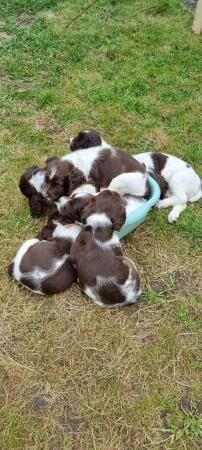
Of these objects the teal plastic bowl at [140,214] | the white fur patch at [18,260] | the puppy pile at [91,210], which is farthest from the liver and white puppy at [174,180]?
the white fur patch at [18,260]

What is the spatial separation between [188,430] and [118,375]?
0.64 m

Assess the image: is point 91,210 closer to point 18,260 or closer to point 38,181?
point 18,260

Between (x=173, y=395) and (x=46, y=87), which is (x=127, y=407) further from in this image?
(x=46, y=87)

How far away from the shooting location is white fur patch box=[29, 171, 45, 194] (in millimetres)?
4828

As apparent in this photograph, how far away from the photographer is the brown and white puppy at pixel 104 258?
4.00 metres

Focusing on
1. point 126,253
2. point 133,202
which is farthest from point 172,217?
point 126,253

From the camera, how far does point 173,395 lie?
3.78 metres

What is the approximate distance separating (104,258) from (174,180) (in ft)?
4.86

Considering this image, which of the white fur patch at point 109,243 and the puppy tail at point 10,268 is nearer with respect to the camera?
the white fur patch at point 109,243

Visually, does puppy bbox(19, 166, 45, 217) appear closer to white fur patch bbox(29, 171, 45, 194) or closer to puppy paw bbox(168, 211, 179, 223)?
white fur patch bbox(29, 171, 45, 194)

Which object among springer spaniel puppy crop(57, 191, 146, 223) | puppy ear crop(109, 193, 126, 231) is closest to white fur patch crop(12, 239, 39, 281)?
springer spaniel puppy crop(57, 191, 146, 223)

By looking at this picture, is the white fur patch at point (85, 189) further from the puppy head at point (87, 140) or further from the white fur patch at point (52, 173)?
the puppy head at point (87, 140)

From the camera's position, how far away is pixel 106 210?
416cm

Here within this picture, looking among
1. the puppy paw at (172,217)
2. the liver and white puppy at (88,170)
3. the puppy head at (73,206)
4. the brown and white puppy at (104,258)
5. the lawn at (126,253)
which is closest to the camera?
the lawn at (126,253)
